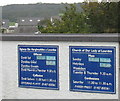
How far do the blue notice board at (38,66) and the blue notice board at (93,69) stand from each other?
62 centimetres

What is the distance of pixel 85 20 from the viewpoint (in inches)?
1727

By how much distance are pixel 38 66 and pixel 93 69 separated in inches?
76.1

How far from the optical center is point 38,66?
10125 mm

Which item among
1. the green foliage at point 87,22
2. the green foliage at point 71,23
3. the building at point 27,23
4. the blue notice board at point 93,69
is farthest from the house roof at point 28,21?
the blue notice board at point 93,69

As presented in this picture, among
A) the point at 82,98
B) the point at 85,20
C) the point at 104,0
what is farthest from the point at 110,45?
the point at 104,0

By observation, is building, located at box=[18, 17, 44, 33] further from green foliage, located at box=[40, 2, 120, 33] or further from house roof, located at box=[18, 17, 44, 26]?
green foliage, located at box=[40, 2, 120, 33]

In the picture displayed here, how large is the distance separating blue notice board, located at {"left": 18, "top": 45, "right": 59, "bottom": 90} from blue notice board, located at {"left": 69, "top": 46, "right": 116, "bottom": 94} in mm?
624

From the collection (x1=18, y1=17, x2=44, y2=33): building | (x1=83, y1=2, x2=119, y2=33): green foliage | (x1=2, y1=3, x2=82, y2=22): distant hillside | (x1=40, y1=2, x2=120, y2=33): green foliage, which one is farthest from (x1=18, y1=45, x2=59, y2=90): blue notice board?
(x1=2, y1=3, x2=82, y2=22): distant hillside

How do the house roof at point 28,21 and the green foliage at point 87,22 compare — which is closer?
the green foliage at point 87,22

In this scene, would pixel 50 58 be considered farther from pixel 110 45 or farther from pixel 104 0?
pixel 104 0

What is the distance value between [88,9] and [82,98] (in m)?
43.7

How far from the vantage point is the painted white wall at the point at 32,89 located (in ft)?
31.9

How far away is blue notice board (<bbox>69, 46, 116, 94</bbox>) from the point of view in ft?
30.7

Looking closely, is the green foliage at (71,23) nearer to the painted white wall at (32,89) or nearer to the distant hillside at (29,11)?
the painted white wall at (32,89)
